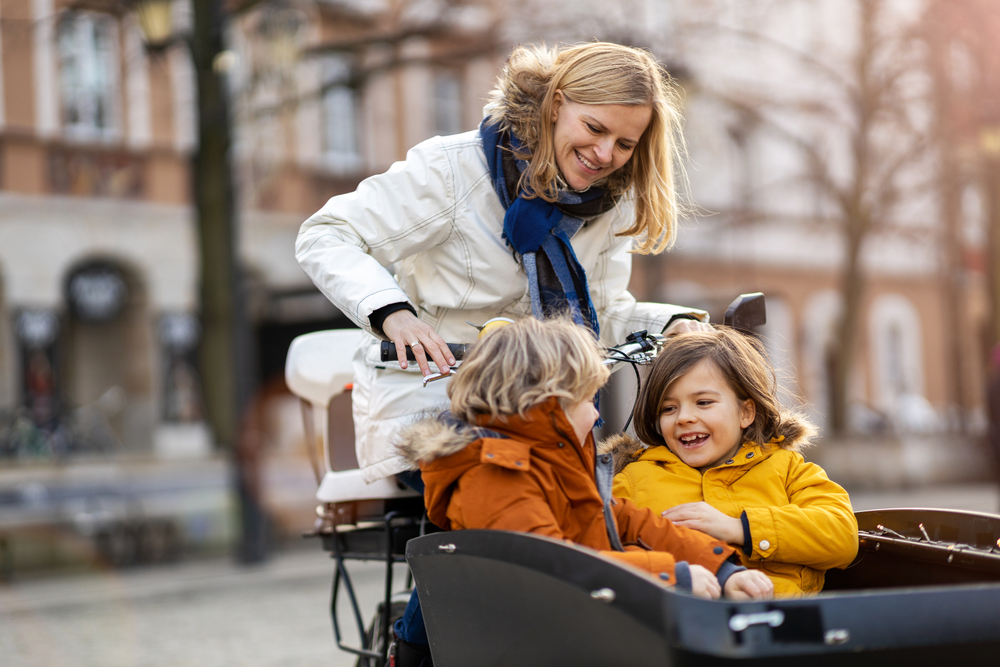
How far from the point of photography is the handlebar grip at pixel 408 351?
262cm

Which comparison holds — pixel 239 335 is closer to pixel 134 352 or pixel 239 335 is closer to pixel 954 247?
pixel 134 352

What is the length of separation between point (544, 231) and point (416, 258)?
38 centimetres

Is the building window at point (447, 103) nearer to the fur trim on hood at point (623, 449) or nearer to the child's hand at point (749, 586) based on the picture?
the fur trim on hood at point (623, 449)

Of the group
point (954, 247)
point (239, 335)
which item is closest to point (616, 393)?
point (239, 335)

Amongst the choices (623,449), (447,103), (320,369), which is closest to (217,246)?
(320,369)

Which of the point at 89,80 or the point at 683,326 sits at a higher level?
the point at 89,80

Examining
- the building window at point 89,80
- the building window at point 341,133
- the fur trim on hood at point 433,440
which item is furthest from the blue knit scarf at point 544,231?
the building window at point 341,133

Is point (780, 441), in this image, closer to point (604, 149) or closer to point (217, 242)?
point (604, 149)

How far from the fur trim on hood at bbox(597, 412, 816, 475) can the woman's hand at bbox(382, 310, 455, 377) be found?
1.51 feet

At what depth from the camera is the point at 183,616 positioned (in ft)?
26.1

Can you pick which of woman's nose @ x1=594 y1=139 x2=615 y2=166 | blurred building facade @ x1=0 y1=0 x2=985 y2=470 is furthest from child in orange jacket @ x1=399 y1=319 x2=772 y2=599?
blurred building facade @ x1=0 y1=0 x2=985 y2=470

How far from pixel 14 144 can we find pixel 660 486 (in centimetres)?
1680

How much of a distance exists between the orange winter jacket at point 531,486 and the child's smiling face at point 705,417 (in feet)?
1.21

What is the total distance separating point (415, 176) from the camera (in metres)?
2.74
